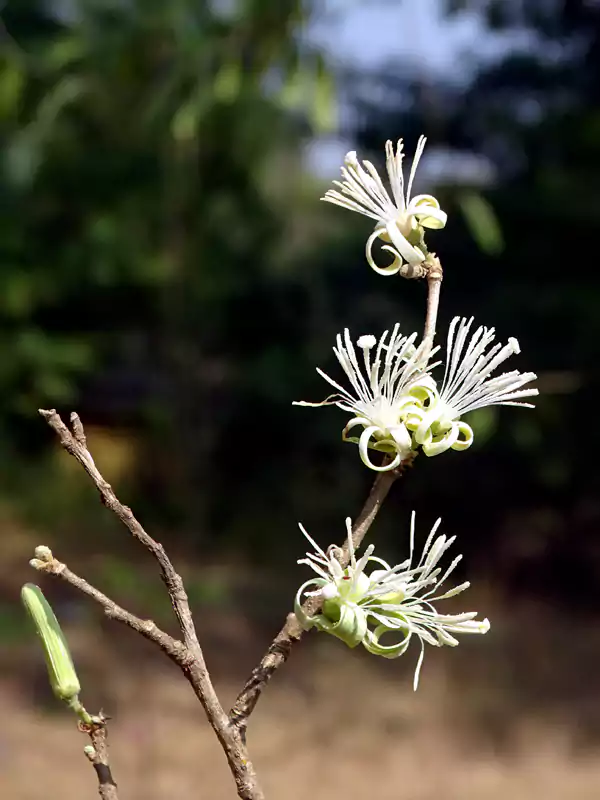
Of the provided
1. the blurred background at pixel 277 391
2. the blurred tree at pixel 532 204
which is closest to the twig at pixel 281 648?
the blurred background at pixel 277 391

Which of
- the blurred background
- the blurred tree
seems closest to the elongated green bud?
the blurred background

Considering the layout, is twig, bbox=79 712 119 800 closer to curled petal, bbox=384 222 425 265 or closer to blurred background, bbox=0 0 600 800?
curled petal, bbox=384 222 425 265

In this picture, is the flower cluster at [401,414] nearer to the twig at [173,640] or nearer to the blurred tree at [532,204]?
the twig at [173,640]

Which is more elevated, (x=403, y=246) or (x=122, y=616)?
(x=403, y=246)

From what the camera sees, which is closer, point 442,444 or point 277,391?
point 442,444

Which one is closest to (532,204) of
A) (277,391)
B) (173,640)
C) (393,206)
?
(277,391)

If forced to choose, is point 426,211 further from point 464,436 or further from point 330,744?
point 330,744
